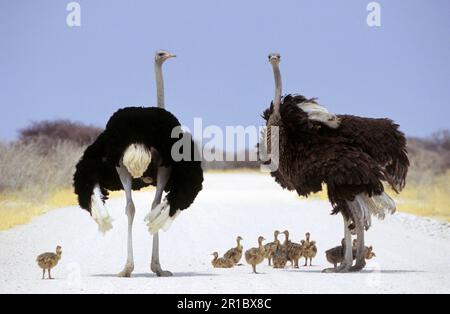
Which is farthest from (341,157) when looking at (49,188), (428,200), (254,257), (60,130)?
(60,130)

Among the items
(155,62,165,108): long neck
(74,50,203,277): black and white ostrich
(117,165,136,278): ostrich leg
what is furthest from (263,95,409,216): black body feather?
(117,165,136,278): ostrich leg

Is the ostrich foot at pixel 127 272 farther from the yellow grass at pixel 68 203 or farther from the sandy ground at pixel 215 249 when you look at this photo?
the yellow grass at pixel 68 203

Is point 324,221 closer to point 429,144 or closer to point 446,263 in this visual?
point 446,263

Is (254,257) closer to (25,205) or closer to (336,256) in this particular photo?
(336,256)

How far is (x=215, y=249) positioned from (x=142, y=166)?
15.6 ft

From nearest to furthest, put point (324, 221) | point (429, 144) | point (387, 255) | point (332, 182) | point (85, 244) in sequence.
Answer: point (332, 182) → point (387, 255) → point (85, 244) → point (324, 221) → point (429, 144)

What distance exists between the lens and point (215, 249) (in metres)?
15.9

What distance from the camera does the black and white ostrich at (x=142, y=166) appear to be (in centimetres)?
1145

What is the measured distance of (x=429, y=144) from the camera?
57.0 metres

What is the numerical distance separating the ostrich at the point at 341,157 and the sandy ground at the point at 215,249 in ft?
2.53
